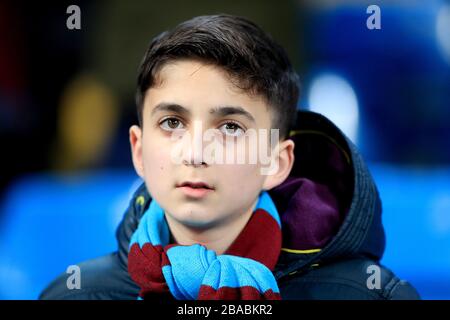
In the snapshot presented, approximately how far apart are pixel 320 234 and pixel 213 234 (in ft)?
0.50

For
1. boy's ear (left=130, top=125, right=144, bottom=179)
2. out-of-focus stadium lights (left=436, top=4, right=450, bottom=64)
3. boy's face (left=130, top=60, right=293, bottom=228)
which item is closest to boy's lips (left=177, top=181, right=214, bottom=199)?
boy's face (left=130, top=60, right=293, bottom=228)

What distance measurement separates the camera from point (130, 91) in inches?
92.0

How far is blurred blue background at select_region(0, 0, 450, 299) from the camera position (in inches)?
74.4

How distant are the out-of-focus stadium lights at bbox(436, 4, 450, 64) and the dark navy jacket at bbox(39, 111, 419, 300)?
1.39 metres

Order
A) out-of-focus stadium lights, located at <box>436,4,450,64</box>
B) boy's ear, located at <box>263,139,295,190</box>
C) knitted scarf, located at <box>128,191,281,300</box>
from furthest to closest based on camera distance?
out-of-focus stadium lights, located at <box>436,4,450,64</box>
boy's ear, located at <box>263,139,295,190</box>
knitted scarf, located at <box>128,191,281,300</box>

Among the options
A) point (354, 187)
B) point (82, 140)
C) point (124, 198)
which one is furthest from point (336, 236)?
point (82, 140)

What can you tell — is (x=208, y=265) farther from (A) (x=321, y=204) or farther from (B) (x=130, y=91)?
(B) (x=130, y=91)

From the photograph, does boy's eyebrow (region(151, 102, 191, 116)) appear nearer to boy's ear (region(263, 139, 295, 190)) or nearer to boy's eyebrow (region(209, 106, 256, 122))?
boy's eyebrow (region(209, 106, 256, 122))

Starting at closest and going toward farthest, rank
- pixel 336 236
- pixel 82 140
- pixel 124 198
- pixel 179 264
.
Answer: pixel 179 264 → pixel 336 236 → pixel 124 198 → pixel 82 140

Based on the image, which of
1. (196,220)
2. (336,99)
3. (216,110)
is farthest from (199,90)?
(336,99)

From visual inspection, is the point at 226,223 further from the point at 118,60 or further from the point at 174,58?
the point at 118,60

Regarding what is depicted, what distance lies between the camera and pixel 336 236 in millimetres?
846

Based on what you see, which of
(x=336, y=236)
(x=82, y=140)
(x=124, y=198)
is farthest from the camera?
(x=82, y=140)
